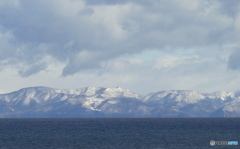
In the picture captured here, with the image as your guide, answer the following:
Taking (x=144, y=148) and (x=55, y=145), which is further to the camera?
(x=55, y=145)

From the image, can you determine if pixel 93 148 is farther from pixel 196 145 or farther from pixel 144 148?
pixel 196 145

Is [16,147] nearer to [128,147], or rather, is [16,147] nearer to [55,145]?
[55,145]

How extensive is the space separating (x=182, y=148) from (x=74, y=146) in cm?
3357

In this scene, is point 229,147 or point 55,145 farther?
point 55,145

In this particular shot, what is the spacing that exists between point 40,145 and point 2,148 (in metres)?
13.8

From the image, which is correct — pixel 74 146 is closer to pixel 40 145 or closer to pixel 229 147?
pixel 40 145

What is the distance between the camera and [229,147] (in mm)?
136250

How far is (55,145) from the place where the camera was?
149m

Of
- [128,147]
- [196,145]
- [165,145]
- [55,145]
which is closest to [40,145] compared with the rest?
[55,145]

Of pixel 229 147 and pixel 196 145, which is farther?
pixel 196 145

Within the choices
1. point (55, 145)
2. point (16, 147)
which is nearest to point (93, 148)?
point (55, 145)

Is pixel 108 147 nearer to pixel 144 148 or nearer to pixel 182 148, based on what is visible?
pixel 144 148

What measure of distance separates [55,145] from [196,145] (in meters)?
44.4

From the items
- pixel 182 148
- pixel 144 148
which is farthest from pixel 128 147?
pixel 182 148
